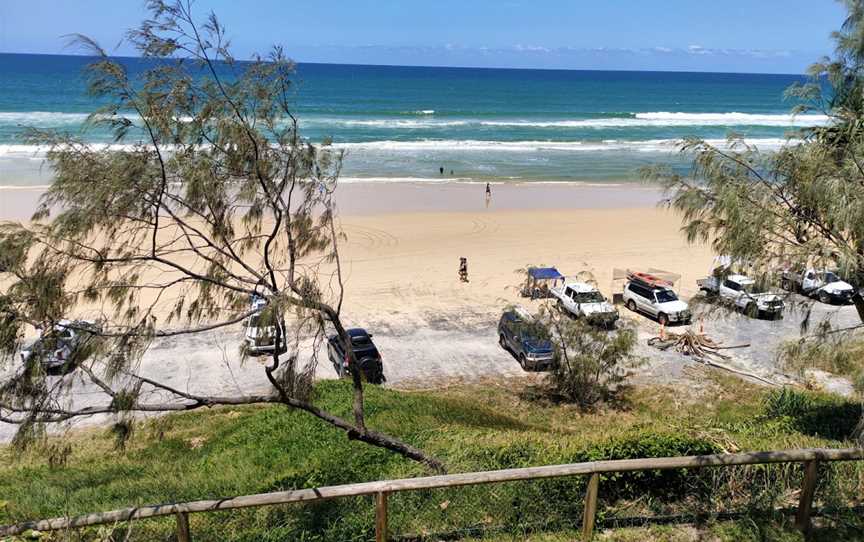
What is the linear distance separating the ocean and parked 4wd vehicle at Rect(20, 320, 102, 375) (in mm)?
21525

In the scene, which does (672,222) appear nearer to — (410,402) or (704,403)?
(704,403)

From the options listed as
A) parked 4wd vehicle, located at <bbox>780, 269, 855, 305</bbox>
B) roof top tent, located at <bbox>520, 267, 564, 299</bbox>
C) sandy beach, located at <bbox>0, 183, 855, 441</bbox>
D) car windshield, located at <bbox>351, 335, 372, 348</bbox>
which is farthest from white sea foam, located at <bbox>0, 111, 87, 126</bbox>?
parked 4wd vehicle, located at <bbox>780, 269, 855, 305</bbox>

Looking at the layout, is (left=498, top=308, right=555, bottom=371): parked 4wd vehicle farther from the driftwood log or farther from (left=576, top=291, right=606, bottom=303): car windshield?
the driftwood log

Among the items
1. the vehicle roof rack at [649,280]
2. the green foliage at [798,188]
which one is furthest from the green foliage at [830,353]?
the vehicle roof rack at [649,280]

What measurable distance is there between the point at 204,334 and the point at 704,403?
1603cm

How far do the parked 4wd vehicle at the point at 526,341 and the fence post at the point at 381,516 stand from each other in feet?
41.1

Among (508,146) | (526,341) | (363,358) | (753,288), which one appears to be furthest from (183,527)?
(508,146)

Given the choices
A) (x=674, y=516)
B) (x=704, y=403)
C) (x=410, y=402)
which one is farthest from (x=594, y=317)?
(x=674, y=516)

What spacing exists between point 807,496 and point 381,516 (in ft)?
14.7

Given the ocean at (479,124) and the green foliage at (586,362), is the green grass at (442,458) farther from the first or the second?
the ocean at (479,124)

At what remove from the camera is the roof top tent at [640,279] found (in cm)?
2594

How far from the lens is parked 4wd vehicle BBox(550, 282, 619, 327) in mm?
22562

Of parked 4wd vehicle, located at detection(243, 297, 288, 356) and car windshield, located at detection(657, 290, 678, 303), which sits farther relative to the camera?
car windshield, located at detection(657, 290, 678, 303)

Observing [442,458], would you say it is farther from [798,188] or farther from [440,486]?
[798,188]
